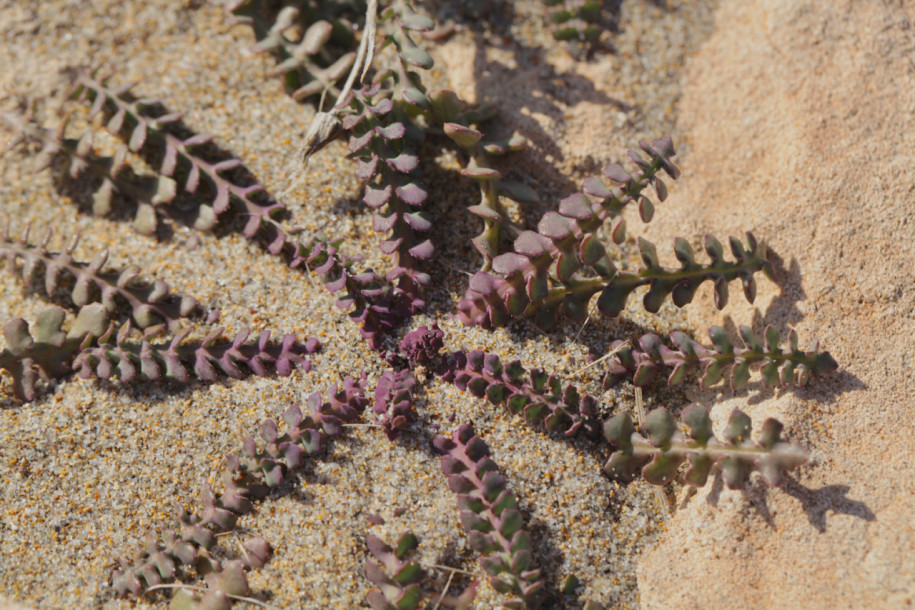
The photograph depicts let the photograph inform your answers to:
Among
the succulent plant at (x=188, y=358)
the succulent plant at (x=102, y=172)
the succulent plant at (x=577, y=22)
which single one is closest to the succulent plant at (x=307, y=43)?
the succulent plant at (x=102, y=172)

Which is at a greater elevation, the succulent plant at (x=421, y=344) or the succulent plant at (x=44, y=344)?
the succulent plant at (x=421, y=344)

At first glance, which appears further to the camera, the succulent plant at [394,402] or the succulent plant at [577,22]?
the succulent plant at [577,22]

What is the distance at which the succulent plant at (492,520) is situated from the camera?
7.72 ft

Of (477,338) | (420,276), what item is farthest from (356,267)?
(477,338)

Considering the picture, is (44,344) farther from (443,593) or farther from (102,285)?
(443,593)

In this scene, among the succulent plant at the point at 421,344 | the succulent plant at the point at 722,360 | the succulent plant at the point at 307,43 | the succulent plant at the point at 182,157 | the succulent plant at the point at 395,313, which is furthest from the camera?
the succulent plant at the point at 307,43

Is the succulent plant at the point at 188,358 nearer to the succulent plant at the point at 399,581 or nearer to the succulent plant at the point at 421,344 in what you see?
the succulent plant at the point at 421,344

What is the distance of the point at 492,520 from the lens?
8.05ft

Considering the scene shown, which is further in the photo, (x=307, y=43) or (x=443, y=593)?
(x=307, y=43)

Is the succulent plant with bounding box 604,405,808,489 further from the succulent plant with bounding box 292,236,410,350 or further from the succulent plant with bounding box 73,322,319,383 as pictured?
the succulent plant with bounding box 73,322,319,383

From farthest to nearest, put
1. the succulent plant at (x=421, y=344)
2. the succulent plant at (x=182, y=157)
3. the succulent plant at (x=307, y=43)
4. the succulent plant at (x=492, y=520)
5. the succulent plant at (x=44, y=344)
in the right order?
the succulent plant at (x=307, y=43) < the succulent plant at (x=182, y=157) < the succulent plant at (x=44, y=344) < the succulent plant at (x=421, y=344) < the succulent plant at (x=492, y=520)

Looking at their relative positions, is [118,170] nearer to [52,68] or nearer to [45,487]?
[52,68]

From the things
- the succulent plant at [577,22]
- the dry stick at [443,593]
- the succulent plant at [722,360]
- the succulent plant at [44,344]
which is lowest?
the succulent plant at [44,344]

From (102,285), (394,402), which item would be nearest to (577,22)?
(394,402)
